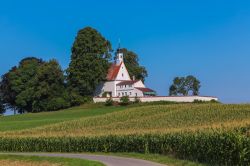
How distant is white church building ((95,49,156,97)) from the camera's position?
115875mm

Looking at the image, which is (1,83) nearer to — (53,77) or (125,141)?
(53,77)

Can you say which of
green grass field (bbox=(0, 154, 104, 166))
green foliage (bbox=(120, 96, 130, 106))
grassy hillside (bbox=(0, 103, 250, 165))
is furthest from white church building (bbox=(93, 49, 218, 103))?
green grass field (bbox=(0, 154, 104, 166))

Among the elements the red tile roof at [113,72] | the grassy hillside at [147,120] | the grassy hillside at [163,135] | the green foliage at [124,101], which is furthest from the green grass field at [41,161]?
the red tile roof at [113,72]

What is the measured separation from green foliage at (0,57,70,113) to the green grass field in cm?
6222

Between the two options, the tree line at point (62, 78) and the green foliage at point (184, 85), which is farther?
the green foliage at point (184, 85)

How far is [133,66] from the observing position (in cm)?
13362

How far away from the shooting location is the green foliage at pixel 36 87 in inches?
4161

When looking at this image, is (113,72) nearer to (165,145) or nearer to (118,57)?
(118,57)

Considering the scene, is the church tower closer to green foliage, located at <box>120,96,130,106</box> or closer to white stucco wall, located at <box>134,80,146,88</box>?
white stucco wall, located at <box>134,80,146,88</box>

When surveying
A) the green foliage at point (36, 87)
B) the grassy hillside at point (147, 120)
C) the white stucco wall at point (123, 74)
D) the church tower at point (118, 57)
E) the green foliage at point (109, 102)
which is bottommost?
the grassy hillside at point (147, 120)

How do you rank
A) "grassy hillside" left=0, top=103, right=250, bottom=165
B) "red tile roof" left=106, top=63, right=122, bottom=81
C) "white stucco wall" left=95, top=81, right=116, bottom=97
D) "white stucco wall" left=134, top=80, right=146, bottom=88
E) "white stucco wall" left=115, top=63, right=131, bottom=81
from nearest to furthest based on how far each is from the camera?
"grassy hillside" left=0, top=103, right=250, bottom=165
"white stucco wall" left=95, top=81, right=116, bottom=97
"white stucco wall" left=134, top=80, right=146, bottom=88
"red tile roof" left=106, top=63, right=122, bottom=81
"white stucco wall" left=115, top=63, right=131, bottom=81

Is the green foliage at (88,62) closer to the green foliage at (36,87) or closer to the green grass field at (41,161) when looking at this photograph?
the green foliage at (36,87)

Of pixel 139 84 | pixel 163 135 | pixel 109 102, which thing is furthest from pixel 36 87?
pixel 163 135

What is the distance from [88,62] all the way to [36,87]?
1282 centimetres
